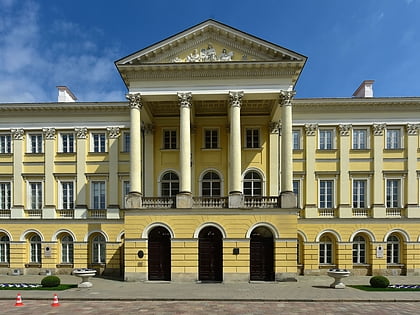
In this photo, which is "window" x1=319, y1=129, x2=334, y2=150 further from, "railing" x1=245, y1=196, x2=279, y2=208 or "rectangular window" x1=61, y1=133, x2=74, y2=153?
"rectangular window" x1=61, y1=133, x2=74, y2=153

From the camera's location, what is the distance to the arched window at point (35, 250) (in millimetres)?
30188

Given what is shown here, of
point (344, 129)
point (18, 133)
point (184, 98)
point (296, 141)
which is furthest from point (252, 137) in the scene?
point (18, 133)

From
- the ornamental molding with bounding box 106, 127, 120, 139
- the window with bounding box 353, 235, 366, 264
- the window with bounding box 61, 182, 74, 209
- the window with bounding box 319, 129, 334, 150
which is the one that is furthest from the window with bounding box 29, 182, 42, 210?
the window with bounding box 353, 235, 366, 264

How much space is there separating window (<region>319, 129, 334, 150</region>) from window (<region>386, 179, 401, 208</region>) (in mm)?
5745

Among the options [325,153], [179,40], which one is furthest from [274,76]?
[325,153]

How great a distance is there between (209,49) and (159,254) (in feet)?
49.4

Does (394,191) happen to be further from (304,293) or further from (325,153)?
(304,293)

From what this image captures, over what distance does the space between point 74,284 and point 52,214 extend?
8.58 m

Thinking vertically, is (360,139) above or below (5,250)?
above

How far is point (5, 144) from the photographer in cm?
3120

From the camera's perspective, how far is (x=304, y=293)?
1988 cm

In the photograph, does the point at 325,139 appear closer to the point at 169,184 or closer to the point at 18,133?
the point at 169,184

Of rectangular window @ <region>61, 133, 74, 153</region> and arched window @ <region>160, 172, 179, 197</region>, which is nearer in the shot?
arched window @ <region>160, 172, 179, 197</region>

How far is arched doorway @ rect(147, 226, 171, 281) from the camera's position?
79.0ft
